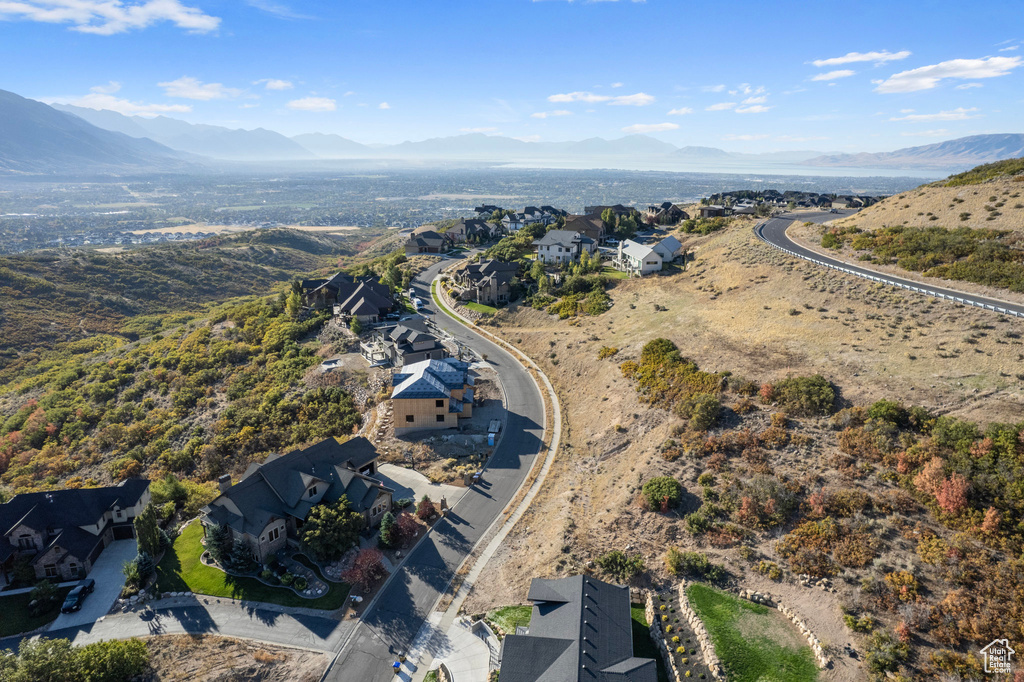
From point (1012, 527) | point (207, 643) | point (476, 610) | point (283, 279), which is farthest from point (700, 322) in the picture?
point (283, 279)

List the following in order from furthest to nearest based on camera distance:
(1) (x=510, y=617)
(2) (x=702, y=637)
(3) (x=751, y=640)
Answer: (1) (x=510, y=617), (2) (x=702, y=637), (3) (x=751, y=640)

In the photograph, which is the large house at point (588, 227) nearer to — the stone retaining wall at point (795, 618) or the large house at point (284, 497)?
the large house at point (284, 497)

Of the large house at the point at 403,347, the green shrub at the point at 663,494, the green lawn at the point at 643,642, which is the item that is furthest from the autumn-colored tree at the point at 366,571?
the large house at the point at 403,347

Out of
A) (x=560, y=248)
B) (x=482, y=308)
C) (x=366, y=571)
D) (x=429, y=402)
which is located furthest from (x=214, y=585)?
(x=560, y=248)

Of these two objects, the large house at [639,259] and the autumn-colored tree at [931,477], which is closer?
the autumn-colored tree at [931,477]

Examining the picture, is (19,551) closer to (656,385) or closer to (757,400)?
(656,385)

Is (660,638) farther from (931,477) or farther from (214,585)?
(214,585)
